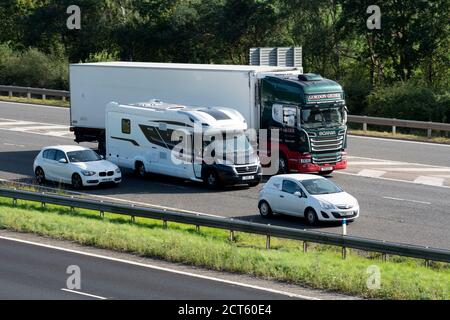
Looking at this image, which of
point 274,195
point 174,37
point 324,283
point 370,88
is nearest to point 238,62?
point 174,37

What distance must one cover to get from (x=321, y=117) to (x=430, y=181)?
168 inches

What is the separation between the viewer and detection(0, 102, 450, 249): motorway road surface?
27078 mm

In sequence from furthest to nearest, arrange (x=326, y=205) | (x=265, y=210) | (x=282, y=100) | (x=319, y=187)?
(x=282, y=100) → (x=265, y=210) → (x=319, y=187) → (x=326, y=205)

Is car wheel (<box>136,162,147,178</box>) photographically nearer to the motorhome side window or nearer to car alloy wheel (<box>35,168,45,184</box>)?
the motorhome side window

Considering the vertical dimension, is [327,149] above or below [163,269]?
above

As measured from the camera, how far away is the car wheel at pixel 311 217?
2714cm

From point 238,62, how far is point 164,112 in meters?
24.9

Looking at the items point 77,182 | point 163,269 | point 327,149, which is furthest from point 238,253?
point 327,149

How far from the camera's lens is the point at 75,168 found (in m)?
33.2

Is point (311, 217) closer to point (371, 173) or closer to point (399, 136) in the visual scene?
point (371, 173)

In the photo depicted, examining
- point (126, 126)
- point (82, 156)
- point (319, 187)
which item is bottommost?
point (319, 187)

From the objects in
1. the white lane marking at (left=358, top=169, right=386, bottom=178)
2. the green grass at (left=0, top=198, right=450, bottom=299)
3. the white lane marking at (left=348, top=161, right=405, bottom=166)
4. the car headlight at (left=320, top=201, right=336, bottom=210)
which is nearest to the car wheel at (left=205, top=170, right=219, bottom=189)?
the green grass at (left=0, top=198, right=450, bottom=299)

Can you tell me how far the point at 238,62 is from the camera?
58.6m

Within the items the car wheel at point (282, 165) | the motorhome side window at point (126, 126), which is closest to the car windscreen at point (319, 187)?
the car wheel at point (282, 165)
